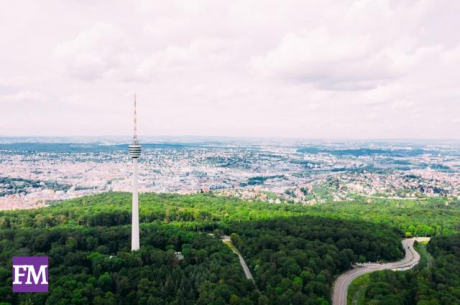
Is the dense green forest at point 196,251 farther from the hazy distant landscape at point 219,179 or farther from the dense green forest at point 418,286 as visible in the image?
the hazy distant landscape at point 219,179

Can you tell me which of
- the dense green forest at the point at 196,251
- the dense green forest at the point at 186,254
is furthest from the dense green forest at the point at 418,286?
the dense green forest at the point at 186,254

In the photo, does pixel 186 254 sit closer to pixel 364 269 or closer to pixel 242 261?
pixel 242 261

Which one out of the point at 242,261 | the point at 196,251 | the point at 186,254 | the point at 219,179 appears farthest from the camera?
the point at 219,179

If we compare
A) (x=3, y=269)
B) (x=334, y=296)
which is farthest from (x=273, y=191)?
(x=3, y=269)

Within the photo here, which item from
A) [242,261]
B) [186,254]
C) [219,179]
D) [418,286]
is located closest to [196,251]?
[186,254]

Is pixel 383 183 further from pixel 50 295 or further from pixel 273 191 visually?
pixel 50 295

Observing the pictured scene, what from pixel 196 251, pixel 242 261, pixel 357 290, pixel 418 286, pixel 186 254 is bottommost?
pixel 357 290
